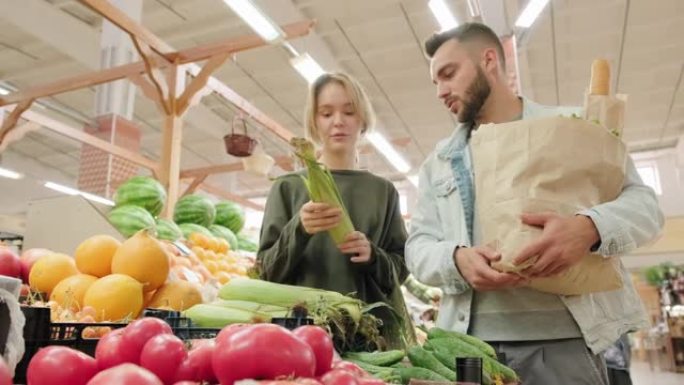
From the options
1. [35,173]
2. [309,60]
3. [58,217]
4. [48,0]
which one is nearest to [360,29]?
[309,60]

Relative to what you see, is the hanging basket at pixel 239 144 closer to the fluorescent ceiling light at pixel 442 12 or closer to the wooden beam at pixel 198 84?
the wooden beam at pixel 198 84

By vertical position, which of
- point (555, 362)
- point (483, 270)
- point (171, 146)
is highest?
point (171, 146)

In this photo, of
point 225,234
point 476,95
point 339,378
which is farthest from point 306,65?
point 339,378

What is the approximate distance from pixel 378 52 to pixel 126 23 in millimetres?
4937

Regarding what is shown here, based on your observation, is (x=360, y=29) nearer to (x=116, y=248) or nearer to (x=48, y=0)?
(x=48, y=0)

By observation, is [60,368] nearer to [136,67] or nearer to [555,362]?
[555,362]

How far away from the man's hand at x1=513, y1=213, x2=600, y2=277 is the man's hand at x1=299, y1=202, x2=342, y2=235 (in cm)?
54

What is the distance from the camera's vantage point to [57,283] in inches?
69.9

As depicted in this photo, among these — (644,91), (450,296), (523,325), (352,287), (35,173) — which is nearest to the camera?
(523,325)

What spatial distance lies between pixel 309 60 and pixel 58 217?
10.5 feet

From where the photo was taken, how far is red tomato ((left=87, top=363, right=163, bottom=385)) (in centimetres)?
65

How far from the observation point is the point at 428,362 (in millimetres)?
1139

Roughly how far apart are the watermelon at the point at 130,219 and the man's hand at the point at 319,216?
1.58 m

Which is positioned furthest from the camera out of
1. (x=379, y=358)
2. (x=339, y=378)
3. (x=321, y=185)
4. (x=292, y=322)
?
(x=321, y=185)
